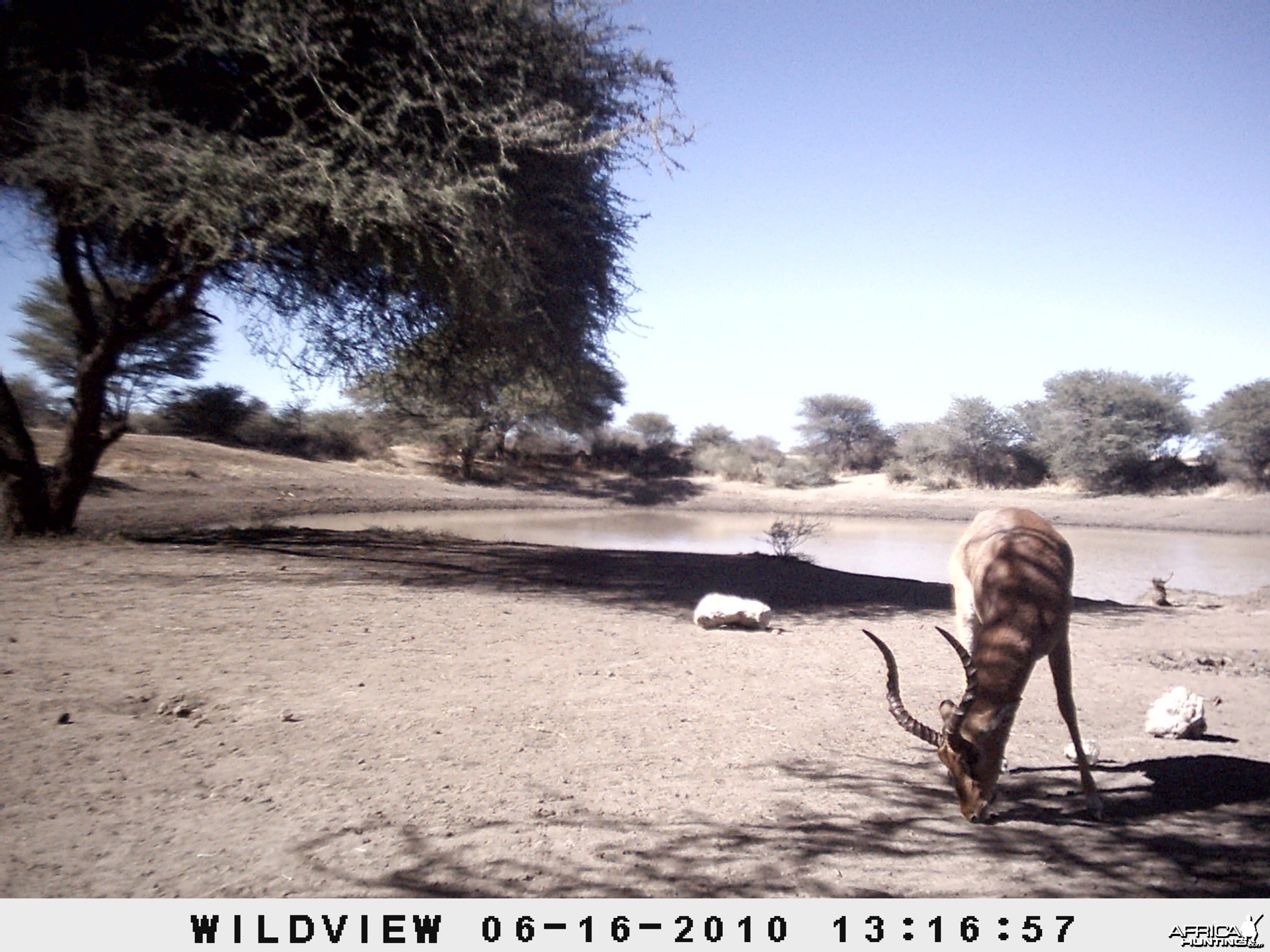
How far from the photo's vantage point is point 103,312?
13.4 metres

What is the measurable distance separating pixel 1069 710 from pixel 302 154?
8855mm

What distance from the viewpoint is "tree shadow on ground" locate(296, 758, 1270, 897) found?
3068 mm

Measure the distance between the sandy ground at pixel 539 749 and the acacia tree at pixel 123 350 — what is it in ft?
11.1

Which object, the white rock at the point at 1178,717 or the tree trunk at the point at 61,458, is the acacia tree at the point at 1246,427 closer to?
the white rock at the point at 1178,717

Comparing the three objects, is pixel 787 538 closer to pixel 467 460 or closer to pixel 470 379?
pixel 470 379

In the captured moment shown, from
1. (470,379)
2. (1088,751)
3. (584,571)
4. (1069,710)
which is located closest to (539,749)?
(1069,710)

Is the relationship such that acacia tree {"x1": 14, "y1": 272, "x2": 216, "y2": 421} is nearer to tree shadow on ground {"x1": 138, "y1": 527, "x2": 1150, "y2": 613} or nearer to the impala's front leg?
tree shadow on ground {"x1": 138, "y1": 527, "x2": 1150, "y2": 613}

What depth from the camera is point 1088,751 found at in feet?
15.1

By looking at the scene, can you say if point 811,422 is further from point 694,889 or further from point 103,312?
point 694,889

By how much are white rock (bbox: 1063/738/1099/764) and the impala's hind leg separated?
0.25 m

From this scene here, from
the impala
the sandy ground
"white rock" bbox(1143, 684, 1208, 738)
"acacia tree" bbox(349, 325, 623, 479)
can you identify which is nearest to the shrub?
"acacia tree" bbox(349, 325, 623, 479)

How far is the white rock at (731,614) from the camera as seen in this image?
8.16 metres

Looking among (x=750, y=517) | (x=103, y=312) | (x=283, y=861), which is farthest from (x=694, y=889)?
(x=750, y=517)

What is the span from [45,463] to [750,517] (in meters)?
17.9
